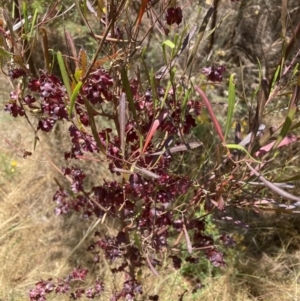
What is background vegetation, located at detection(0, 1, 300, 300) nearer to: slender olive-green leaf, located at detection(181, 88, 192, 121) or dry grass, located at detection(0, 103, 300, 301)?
dry grass, located at detection(0, 103, 300, 301)

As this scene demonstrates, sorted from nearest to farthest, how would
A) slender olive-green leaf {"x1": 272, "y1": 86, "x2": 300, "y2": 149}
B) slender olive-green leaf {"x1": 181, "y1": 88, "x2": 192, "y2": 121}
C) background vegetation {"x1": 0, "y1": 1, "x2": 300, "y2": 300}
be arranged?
slender olive-green leaf {"x1": 272, "y1": 86, "x2": 300, "y2": 149} → slender olive-green leaf {"x1": 181, "y1": 88, "x2": 192, "y2": 121} → background vegetation {"x1": 0, "y1": 1, "x2": 300, "y2": 300}

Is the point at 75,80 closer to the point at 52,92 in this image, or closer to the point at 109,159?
the point at 52,92

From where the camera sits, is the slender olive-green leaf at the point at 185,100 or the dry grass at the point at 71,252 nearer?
the slender olive-green leaf at the point at 185,100

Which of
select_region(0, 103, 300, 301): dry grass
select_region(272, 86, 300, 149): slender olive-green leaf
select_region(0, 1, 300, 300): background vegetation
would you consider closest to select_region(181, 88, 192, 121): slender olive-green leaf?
select_region(272, 86, 300, 149): slender olive-green leaf

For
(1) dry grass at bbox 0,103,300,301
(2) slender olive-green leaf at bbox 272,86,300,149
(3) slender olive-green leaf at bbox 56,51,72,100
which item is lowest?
(1) dry grass at bbox 0,103,300,301

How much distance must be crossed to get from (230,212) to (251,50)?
34.4 inches

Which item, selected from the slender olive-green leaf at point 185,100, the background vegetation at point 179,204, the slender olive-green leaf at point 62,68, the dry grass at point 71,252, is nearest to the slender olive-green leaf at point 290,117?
the slender olive-green leaf at point 185,100

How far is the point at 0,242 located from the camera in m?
2.15

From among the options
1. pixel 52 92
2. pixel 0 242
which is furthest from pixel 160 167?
pixel 0 242

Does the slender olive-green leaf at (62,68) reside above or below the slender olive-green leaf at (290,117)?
above

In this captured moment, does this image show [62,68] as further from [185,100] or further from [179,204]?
[179,204]

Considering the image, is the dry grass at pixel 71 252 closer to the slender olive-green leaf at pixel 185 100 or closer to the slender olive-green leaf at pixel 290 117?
the slender olive-green leaf at pixel 185 100

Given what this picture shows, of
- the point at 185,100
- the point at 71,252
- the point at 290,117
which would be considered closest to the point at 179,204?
the point at 71,252

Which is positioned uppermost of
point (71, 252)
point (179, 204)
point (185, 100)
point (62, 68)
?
point (62, 68)
